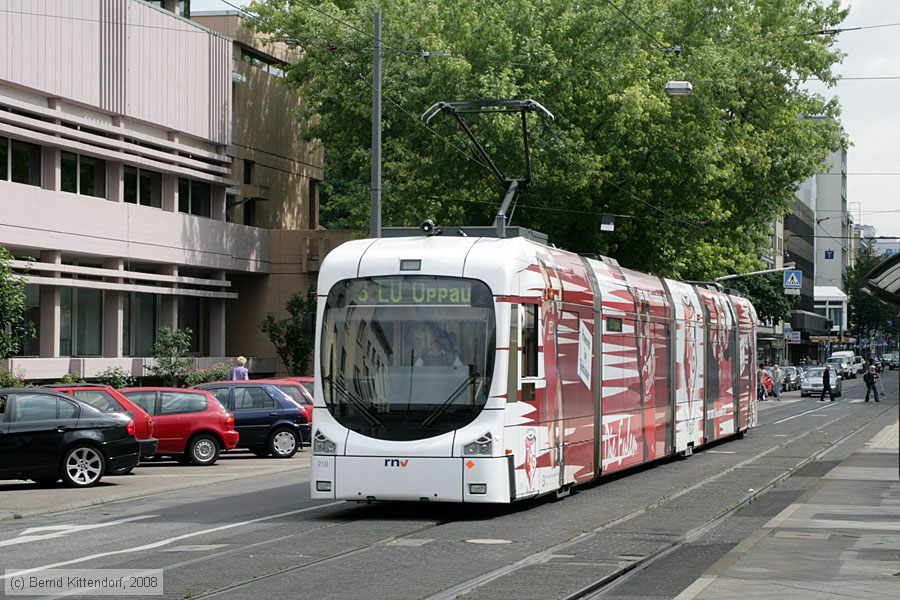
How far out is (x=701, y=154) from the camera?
4050 cm

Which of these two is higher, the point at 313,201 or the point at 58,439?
the point at 313,201

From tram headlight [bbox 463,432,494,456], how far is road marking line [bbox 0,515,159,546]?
3.85m

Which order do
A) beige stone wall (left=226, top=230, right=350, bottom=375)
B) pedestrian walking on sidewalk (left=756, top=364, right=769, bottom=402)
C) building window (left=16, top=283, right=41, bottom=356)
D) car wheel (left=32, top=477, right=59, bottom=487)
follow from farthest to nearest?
pedestrian walking on sidewalk (left=756, top=364, right=769, bottom=402) → beige stone wall (left=226, top=230, right=350, bottom=375) → building window (left=16, top=283, right=41, bottom=356) → car wheel (left=32, top=477, right=59, bottom=487)

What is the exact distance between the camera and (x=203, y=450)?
25.5 m

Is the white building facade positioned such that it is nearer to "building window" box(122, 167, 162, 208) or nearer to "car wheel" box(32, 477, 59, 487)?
"building window" box(122, 167, 162, 208)

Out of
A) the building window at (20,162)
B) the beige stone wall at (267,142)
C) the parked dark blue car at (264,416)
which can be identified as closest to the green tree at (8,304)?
the parked dark blue car at (264,416)

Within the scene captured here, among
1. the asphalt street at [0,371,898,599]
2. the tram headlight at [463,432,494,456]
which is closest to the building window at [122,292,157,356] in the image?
the asphalt street at [0,371,898,599]

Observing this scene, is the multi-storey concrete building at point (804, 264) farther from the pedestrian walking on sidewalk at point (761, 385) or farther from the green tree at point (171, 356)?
the green tree at point (171, 356)

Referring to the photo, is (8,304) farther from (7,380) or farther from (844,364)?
(844,364)

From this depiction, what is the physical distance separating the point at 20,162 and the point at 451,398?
830 inches

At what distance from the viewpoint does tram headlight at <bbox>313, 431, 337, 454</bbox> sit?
15.4 meters

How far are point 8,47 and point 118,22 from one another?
4.56 meters

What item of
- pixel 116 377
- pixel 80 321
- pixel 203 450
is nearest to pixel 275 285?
pixel 80 321

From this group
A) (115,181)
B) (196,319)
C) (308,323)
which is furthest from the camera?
(196,319)
